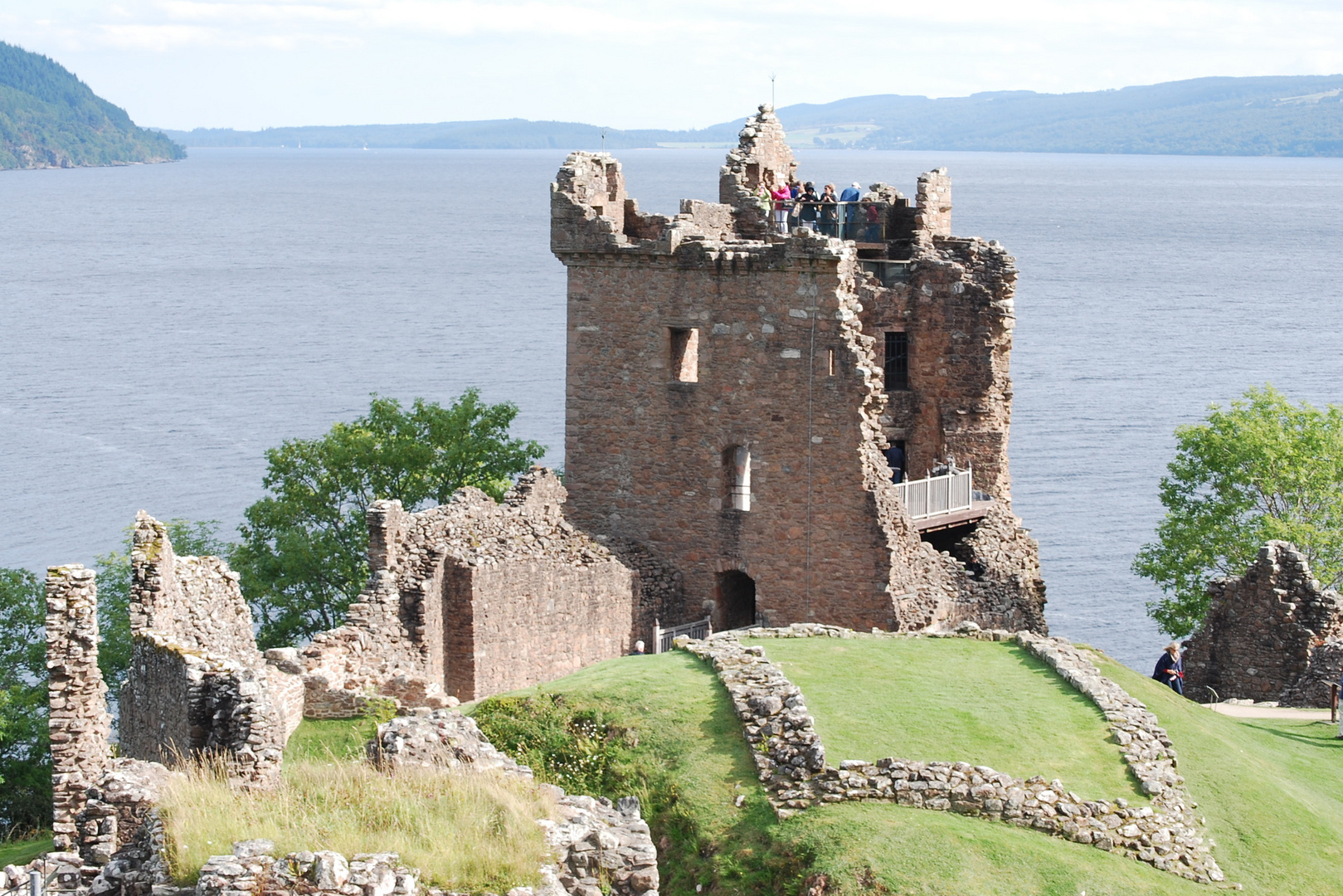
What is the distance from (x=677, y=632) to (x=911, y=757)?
1283 cm

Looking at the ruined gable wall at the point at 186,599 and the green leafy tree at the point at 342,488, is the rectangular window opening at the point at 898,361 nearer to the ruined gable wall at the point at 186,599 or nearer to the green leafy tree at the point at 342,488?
the green leafy tree at the point at 342,488

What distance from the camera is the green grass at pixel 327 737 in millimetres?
27453

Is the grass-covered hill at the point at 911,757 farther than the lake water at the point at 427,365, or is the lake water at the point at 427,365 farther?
the lake water at the point at 427,365

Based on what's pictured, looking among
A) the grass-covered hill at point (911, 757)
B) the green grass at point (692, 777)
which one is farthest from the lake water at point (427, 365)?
the green grass at point (692, 777)

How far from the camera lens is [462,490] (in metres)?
34.8

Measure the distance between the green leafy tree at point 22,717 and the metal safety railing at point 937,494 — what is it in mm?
18589

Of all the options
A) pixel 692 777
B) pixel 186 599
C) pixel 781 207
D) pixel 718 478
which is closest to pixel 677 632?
pixel 718 478

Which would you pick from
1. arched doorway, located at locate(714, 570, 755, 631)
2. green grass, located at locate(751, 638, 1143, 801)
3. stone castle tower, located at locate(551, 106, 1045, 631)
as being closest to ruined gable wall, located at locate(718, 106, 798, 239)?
stone castle tower, located at locate(551, 106, 1045, 631)

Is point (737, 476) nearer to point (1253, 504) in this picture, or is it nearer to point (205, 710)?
point (205, 710)

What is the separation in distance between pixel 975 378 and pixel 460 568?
1473cm

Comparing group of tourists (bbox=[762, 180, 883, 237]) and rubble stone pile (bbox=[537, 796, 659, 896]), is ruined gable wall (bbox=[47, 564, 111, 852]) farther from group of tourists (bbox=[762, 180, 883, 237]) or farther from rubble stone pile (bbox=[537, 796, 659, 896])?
group of tourists (bbox=[762, 180, 883, 237])

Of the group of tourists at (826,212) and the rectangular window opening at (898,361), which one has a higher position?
the group of tourists at (826,212)

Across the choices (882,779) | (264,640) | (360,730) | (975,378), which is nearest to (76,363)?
(264,640)

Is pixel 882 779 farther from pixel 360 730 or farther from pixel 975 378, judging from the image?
pixel 975 378
